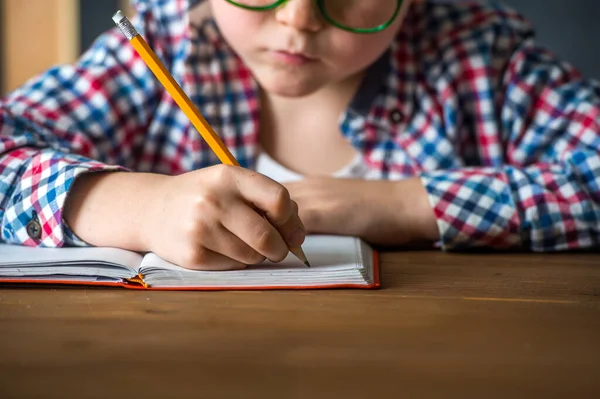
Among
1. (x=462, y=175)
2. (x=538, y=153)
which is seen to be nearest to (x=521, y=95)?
(x=538, y=153)

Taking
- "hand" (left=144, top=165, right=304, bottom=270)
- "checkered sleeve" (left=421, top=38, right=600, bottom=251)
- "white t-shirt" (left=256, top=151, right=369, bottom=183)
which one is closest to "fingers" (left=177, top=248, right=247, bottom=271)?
"hand" (left=144, top=165, right=304, bottom=270)

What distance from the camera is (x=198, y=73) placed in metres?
1.05

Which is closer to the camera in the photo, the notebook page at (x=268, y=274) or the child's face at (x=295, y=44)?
the notebook page at (x=268, y=274)

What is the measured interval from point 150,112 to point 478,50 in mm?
482

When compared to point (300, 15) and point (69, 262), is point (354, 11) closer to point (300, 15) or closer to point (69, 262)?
point (300, 15)

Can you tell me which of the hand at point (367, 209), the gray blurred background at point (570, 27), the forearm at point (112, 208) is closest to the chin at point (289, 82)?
the hand at point (367, 209)

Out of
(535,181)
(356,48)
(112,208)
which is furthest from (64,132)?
(535,181)

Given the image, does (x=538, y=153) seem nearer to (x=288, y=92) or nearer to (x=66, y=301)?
(x=288, y=92)

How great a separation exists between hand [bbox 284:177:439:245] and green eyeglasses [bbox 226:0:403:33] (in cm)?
18

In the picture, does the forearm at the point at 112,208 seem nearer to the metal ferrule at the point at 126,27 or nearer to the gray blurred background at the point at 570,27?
the metal ferrule at the point at 126,27

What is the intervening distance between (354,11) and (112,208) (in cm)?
36

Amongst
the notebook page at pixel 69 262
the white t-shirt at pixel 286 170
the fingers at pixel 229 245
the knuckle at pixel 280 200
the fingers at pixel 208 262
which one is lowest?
the white t-shirt at pixel 286 170

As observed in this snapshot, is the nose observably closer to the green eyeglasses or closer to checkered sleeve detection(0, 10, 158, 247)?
the green eyeglasses

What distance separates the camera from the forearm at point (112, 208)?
68 centimetres
